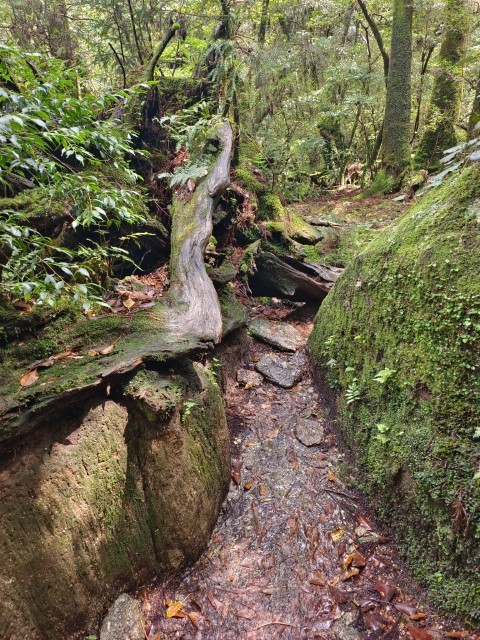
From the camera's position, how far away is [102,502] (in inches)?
107

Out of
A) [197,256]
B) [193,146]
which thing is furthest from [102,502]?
[193,146]

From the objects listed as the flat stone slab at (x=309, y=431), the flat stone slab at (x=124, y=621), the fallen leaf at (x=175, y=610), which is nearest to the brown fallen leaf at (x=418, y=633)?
the fallen leaf at (x=175, y=610)

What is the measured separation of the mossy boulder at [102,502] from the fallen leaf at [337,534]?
1096 mm

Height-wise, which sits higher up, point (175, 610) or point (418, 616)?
point (418, 616)

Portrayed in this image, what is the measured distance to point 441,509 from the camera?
8.49 ft

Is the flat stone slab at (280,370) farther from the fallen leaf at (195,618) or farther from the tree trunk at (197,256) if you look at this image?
the fallen leaf at (195,618)

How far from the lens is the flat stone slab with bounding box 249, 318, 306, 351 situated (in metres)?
5.94

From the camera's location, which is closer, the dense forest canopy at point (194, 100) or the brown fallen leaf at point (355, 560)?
the dense forest canopy at point (194, 100)

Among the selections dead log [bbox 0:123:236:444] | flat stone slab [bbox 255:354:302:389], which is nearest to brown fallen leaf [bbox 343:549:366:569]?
dead log [bbox 0:123:236:444]

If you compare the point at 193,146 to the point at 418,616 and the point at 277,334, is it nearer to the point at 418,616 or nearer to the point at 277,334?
the point at 277,334

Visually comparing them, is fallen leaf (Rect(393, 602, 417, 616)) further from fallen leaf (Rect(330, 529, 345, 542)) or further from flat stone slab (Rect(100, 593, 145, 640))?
flat stone slab (Rect(100, 593, 145, 640))

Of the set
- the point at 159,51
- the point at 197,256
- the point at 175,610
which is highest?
the point at 159,51

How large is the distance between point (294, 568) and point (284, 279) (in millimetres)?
4618

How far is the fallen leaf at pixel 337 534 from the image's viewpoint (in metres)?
3.21
